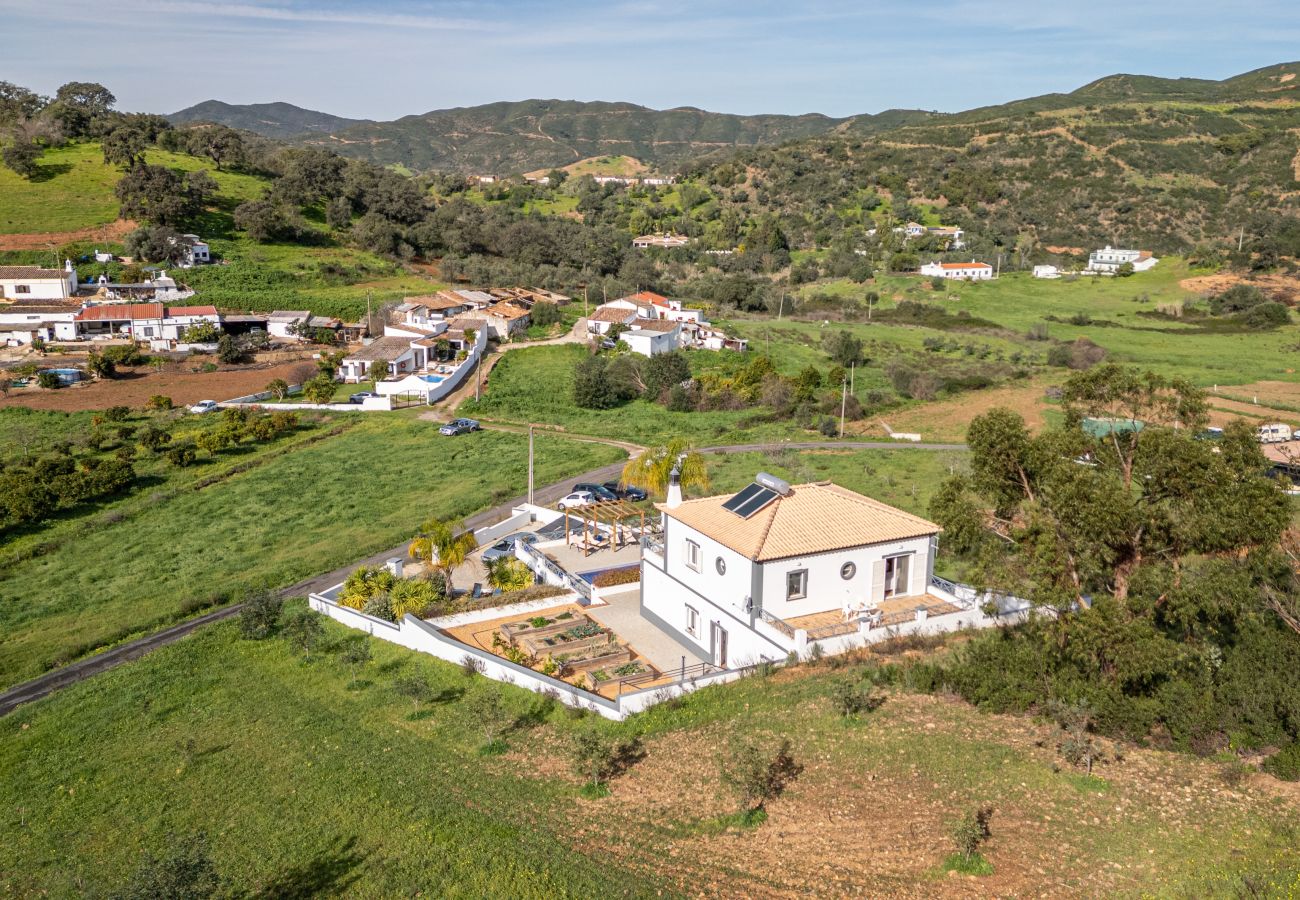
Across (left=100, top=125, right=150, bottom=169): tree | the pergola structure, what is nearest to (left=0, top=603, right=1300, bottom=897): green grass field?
the pergola structure

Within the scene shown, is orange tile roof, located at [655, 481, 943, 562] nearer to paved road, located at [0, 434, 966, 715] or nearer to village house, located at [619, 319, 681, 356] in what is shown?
paved road, located at [0, 434, 966, 715]

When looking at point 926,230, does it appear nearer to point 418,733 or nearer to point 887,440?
point 887,440

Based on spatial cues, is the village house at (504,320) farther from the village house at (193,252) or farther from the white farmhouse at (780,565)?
the white farmhouse at (780,565)

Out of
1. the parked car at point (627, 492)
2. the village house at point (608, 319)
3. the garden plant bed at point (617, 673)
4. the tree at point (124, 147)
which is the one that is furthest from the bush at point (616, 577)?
the tree at point (124, 147)

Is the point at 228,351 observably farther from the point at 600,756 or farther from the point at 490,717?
the point at 600,756

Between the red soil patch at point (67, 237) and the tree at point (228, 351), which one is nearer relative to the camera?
the tree at point (228, 351)

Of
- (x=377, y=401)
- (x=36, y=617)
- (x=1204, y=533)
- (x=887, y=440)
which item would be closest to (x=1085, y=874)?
(x=1204, y=533)
